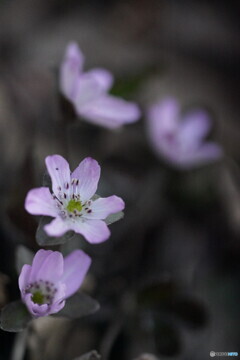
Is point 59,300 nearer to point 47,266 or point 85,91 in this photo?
point 47,266

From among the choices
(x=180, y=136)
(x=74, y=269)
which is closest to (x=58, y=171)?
(x=74, y=269)

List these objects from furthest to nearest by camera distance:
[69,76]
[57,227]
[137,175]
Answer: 1. [137,175]
2. [69,76]
3. [57,227]

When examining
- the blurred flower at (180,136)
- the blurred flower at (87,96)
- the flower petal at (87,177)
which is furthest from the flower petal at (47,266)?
the blurred flower at (180,136)

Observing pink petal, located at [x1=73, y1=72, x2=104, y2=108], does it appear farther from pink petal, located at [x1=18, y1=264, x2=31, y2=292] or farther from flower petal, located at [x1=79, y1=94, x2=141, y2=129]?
pink petal, located at [x1=18, y1=264, x2=31, y2=292]

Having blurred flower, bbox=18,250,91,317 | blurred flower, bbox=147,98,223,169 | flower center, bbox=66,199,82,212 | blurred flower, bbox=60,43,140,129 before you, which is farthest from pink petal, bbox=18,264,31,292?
blurred flower, bbox=147,98,223,169

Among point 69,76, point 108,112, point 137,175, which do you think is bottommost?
point 137,175

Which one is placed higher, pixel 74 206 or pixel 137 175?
pixel 74 206

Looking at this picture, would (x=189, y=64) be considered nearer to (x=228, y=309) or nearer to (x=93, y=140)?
(x=93, y=140)
